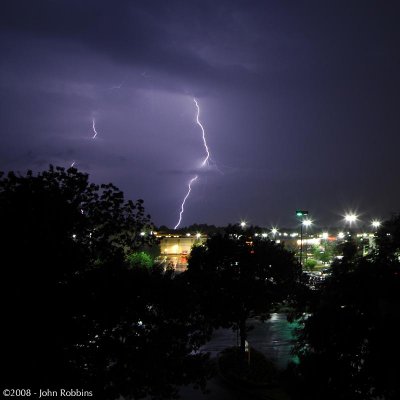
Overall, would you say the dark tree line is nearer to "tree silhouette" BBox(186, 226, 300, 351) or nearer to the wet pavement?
the wet pavement

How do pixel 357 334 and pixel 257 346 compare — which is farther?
pixel 257 346

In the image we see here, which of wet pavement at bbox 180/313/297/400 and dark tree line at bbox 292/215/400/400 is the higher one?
dark tree line at bbox 292/215/400/400

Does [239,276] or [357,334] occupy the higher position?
[239,276]

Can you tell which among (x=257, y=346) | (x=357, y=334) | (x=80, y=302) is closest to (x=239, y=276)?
(x=257, y=346)

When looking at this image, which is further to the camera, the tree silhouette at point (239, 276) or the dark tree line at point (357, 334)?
the tree silhouette at point (239, 276)

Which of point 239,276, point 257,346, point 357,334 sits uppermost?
point 239,276

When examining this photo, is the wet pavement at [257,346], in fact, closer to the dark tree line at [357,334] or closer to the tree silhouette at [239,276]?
the tree silhouette at [239,276]

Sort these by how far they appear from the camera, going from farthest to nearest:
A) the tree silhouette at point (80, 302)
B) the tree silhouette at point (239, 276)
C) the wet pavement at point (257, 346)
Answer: the tree silhouette at point (239, 276) → the wet pavement at point (257, 346) → the tree silhouette at point (80, 302)

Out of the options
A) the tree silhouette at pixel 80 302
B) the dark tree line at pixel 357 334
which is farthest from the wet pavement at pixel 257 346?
the tree silhouette at pixel 80 302

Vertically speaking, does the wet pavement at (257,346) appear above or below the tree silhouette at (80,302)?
below

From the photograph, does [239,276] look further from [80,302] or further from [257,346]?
[80,302]

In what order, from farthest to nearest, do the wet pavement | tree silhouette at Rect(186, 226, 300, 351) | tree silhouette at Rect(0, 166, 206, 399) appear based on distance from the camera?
tree silhouette at Rect(186, 226, 300, 351) < the wet pavement < tree silhouette at Rect(0, 166, 206, 399)

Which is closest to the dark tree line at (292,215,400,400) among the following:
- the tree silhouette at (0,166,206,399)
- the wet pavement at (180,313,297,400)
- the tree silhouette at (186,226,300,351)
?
the tree silhouette at (0,166,206,399)

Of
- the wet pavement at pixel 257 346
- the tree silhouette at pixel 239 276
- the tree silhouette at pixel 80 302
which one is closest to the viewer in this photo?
the tree silhouette at pixel 80 302
